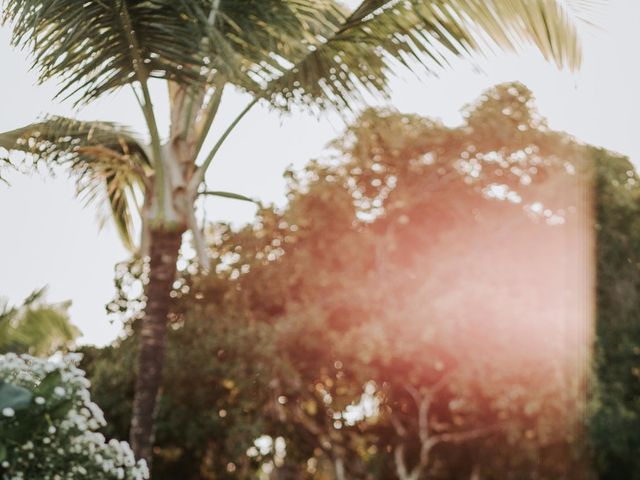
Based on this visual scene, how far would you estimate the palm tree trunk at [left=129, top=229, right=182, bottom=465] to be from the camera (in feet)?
27.4

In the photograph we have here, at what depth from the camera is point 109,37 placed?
604 cm

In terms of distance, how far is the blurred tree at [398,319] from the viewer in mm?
16891

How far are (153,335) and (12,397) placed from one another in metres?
4.07

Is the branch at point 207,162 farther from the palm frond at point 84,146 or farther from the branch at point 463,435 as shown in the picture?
the branch at point 463,435

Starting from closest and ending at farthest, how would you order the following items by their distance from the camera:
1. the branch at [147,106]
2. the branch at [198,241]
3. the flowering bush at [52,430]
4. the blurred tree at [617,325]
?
the flowering bush at [52,430]
the branch at [147,106]
the branch at [198,241]
the blurred tree at [617,325]

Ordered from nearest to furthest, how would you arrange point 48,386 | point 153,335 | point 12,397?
1. point 12,397
2. point 48,386
3. point 153,335

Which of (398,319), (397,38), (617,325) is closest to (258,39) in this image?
(397,38)

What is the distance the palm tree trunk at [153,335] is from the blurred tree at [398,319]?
27.2 ft

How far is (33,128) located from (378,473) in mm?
13924

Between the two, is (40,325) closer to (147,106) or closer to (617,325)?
(147,106)

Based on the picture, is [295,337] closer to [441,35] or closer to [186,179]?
[186,179]

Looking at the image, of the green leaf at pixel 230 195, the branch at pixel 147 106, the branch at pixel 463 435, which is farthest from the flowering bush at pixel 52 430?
the branch at pixel 463 435

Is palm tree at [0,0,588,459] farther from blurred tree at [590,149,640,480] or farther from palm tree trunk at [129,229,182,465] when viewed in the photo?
blurred tree at [590,149,640,480]

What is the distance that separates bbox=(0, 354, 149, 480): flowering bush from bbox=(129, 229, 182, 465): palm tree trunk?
2.25 meters
